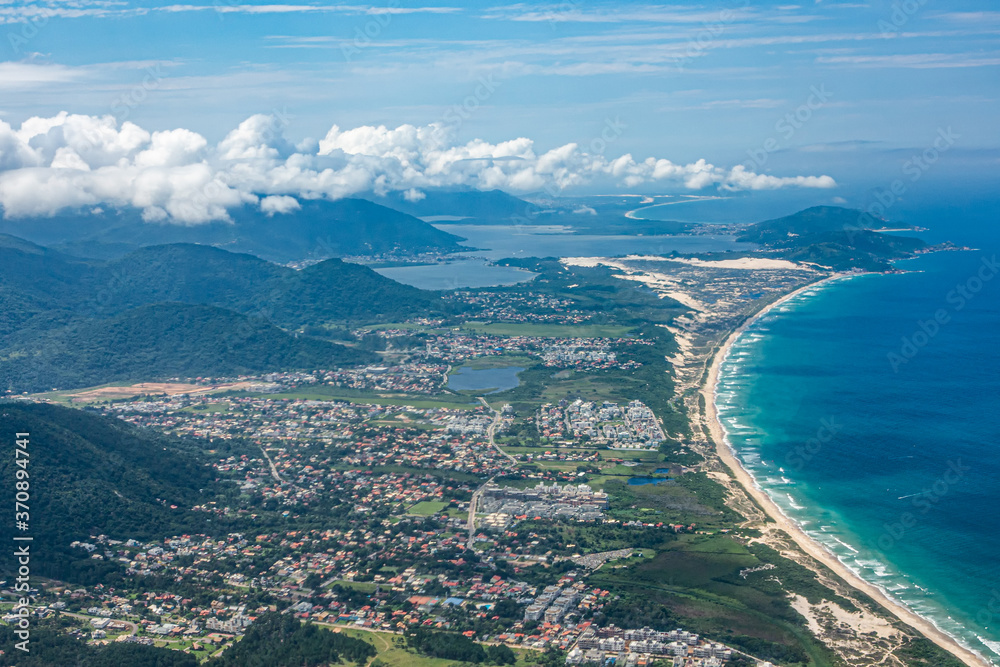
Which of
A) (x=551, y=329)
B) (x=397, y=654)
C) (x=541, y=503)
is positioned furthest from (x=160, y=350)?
(x=397, y=654)

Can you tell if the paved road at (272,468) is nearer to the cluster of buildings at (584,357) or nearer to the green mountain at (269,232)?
the cluster of buildings at (584,357)

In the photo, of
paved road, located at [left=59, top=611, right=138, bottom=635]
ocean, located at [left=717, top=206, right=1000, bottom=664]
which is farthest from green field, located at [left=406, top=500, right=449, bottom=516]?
ocean, located at [left=717, top=206, right=1000, bottom=664]

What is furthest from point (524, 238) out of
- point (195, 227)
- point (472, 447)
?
point (472, 447)

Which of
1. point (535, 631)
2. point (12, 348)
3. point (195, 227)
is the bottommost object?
point (535, 631)

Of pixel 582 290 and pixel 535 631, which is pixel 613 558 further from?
pixel 582 290

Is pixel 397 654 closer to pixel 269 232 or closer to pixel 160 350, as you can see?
pixel 160 350
